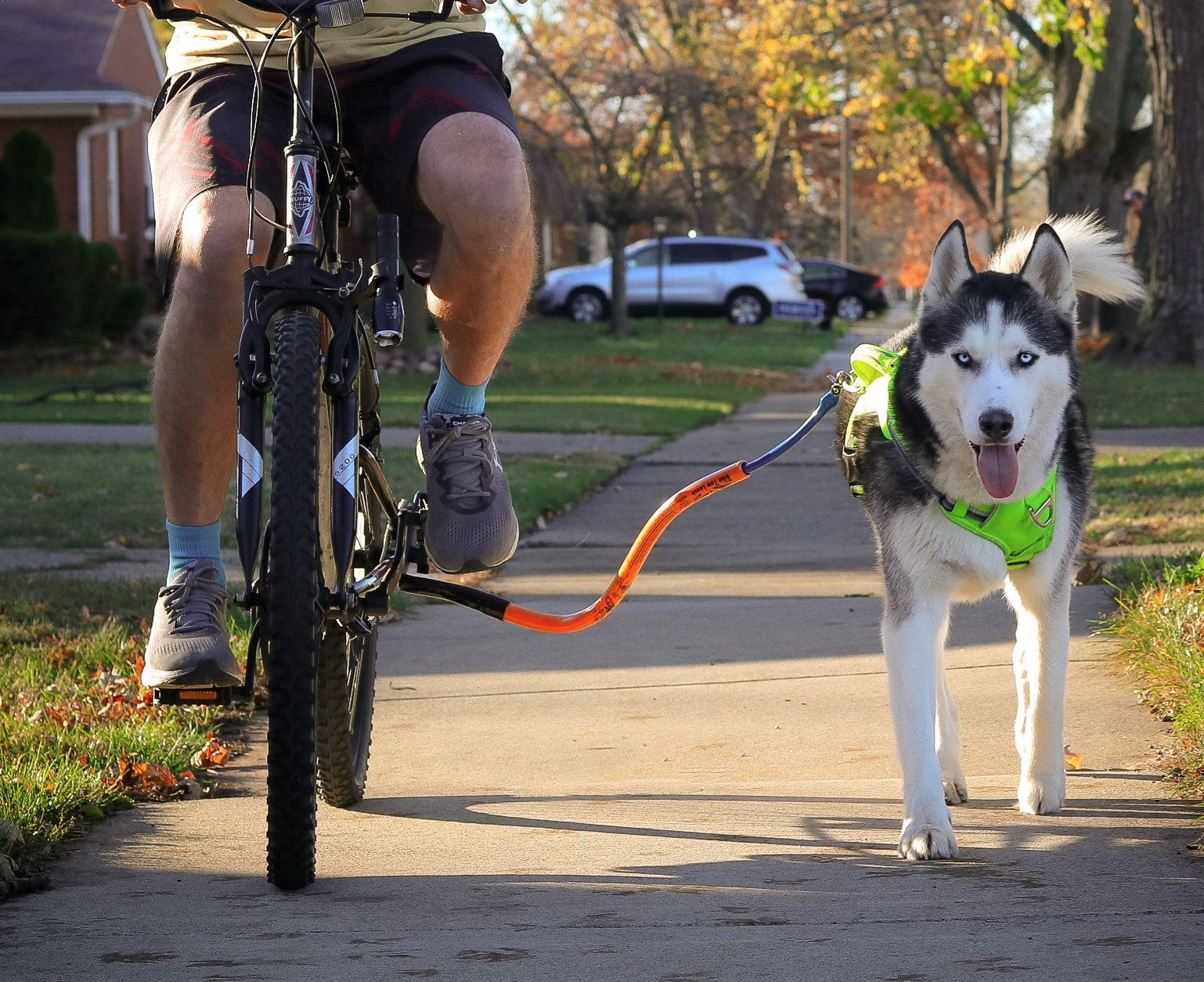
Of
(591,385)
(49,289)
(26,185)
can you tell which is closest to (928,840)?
(591,385)

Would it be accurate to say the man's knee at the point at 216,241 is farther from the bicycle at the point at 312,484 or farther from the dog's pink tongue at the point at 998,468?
the dog's pink tongue at the point at 998,468

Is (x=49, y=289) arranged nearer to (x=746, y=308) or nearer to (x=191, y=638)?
(x=191, y=638)

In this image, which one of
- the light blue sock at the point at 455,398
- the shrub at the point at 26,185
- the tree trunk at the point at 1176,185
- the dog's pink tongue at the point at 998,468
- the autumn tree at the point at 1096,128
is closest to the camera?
the dog's pink tongue at the point at 998,468

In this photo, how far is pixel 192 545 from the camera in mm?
3402

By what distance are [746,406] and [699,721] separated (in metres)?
11.9

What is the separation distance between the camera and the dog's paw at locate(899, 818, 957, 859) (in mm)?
3291

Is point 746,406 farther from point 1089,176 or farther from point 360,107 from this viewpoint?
point 360,107

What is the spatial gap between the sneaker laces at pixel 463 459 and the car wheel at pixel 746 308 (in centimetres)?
3440

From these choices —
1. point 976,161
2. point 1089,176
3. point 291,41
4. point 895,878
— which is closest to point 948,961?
point 895,878

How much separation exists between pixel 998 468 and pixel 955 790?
79cm

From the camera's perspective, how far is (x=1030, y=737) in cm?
371

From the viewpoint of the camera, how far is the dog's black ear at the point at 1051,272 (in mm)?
3750

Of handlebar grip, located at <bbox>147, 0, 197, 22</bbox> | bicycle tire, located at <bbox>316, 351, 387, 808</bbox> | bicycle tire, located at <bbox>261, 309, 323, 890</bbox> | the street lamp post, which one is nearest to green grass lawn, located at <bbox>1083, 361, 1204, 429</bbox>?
bicycle tire, located at <bbox>316, 351, 387, 808</bbox>

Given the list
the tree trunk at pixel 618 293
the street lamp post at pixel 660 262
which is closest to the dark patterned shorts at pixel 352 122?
the tree trunk at pixel 618 293
